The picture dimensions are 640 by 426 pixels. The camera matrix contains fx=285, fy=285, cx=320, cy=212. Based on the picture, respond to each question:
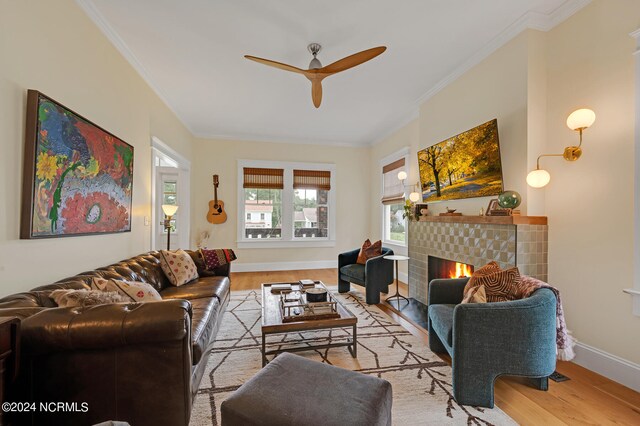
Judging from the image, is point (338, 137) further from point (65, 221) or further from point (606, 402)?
point (606, 402)

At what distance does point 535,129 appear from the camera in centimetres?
264

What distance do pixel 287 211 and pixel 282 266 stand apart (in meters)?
1.24

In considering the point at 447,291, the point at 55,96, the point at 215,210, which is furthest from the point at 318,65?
the point at 215,210

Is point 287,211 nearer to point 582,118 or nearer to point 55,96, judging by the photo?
point 55,96

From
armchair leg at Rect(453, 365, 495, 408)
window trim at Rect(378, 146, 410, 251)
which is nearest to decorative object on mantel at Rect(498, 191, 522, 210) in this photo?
armchair leg at Rect(453, 365, 495, 408)

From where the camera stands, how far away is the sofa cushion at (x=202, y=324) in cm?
183

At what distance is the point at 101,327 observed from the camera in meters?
1.29

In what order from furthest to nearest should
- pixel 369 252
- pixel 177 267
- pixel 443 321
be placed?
pixel 369 252, pixel 177 267, pixel 443 321

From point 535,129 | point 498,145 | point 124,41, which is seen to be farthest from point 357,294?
point 124,41

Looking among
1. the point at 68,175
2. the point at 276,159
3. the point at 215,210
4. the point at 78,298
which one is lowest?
the point at 78,298

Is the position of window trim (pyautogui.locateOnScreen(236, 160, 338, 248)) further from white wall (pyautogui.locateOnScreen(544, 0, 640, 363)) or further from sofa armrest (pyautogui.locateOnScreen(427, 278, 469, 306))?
white wall (pyautogui.locateOnScreen(544, 0, 640, 363))

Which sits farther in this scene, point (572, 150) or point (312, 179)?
point (312, 179)

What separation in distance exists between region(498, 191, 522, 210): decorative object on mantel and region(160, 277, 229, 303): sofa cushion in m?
2.89

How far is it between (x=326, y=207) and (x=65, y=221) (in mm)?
5028
